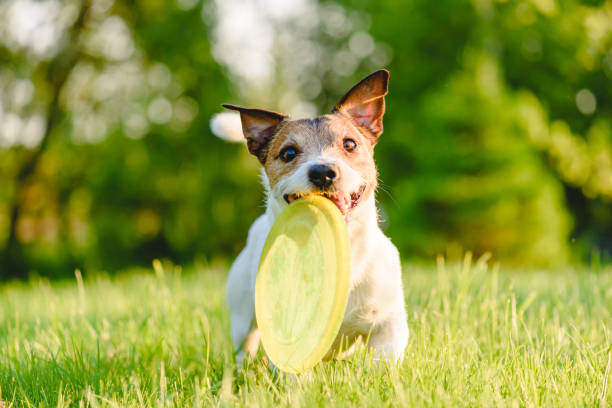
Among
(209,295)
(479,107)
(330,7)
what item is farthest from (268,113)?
(330,7)

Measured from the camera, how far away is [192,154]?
1611cm

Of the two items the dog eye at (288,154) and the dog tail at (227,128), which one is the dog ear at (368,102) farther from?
the dog tail at (227,128)

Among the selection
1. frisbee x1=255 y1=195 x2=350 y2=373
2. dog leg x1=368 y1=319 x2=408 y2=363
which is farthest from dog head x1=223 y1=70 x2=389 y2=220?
dog leg x1=368 y1=319 x2=408 y2=363

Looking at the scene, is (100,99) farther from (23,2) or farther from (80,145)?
(23,2)

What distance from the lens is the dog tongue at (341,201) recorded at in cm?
313

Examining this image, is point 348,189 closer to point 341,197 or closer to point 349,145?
point 341,197

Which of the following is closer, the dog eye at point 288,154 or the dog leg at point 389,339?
the dog leg at point 389,339

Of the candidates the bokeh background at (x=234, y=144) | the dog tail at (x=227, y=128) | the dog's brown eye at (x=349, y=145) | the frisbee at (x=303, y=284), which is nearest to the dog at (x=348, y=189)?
the dog's brown eye at (x=349, y=145)

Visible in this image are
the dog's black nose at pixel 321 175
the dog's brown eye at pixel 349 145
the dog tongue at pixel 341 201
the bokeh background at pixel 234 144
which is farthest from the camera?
the bokeh background at pixel 234 144

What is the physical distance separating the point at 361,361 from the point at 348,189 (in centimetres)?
94

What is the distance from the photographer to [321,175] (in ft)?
9.96

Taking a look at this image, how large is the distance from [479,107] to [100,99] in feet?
32.9

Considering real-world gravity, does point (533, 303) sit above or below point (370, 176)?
below

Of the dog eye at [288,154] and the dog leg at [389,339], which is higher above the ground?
the dog eye at [288,154]
